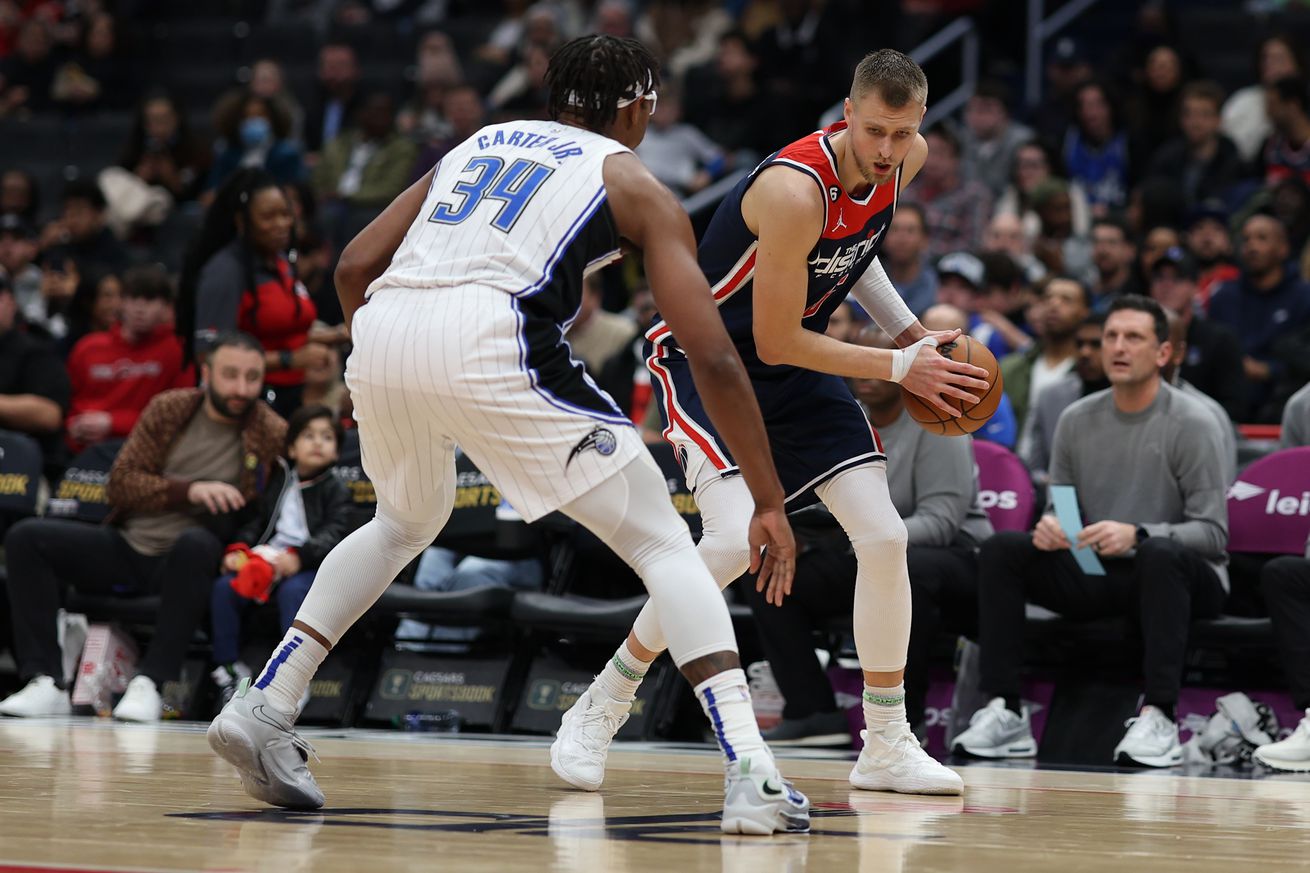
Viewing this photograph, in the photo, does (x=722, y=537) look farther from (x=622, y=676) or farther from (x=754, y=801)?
(x=754, y=801)

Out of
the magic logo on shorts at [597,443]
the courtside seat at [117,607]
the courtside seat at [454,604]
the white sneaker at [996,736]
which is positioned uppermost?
the magic logo on shorts at [597,443]

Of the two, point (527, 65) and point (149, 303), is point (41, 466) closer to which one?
point (149, 303)

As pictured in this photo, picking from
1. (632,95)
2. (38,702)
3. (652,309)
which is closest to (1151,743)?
(632,95)

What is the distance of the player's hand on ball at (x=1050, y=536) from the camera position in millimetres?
6555

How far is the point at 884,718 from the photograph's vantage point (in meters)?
4.86

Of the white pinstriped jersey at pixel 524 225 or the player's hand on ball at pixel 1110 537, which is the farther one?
the player's hand on ball at pixel 1110 537

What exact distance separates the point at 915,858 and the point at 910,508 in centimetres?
373

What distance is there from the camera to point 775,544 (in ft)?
12.6

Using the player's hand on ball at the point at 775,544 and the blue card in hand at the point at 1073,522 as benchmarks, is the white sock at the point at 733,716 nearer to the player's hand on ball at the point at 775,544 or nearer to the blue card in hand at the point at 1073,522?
the player's hand on ball at the point at 775,544

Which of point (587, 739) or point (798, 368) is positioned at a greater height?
point (798, 368)

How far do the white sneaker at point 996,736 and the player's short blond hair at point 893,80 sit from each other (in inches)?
105

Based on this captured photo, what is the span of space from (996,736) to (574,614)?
177 cm

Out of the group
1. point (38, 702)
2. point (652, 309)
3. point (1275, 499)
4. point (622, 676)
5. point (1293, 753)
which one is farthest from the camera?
point (652, 309)

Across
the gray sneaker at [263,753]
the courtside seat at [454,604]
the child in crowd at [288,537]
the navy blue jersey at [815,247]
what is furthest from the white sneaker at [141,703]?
the gray sneaker at [263,753]
